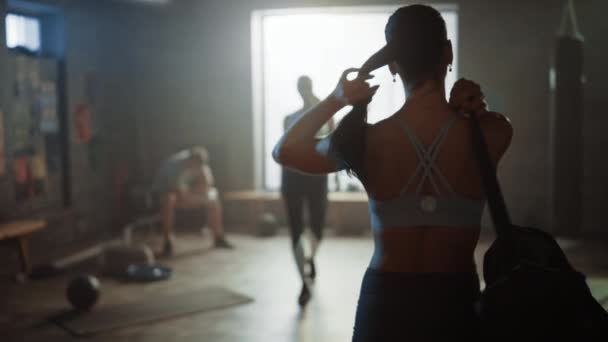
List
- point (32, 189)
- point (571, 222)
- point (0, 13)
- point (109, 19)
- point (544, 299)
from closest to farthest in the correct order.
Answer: point (544, 299)
point (571, 222)
point (0, 13)
point (32, 189)
point (109, 19)

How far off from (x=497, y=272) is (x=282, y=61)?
21.5 ft

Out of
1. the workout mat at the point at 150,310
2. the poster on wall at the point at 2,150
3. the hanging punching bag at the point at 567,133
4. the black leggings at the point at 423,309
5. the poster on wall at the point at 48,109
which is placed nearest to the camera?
the black leggings at the point at 423,309

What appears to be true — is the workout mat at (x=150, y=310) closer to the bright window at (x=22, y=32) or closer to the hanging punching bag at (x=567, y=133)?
the hanging punching bag at (x=567, y=133)

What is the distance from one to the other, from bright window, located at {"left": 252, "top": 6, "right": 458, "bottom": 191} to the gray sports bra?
19.0ft

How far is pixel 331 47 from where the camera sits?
7.48 meters

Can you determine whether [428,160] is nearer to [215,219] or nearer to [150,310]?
[150,310]

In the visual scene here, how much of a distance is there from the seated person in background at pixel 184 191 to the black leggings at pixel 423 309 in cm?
520

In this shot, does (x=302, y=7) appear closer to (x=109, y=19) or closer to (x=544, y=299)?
(x=109, y=19)

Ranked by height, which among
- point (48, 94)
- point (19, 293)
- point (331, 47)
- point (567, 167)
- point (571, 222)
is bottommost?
point (19, 293)

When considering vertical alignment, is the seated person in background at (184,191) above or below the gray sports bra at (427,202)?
below

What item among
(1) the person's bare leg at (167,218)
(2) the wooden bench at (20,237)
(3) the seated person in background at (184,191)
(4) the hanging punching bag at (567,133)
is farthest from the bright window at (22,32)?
(4) the hanging punching bag at (567,133)

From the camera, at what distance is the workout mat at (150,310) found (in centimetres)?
412

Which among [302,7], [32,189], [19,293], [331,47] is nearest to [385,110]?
[331,47]

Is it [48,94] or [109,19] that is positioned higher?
[109,19]
